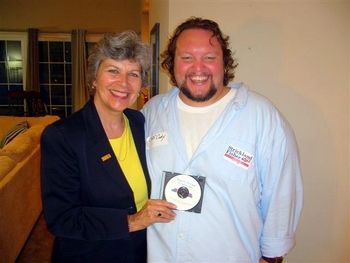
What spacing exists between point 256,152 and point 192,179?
272 mm

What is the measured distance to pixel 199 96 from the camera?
124 centimetres

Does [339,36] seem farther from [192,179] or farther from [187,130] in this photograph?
[192,179]

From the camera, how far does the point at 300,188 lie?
1241mm

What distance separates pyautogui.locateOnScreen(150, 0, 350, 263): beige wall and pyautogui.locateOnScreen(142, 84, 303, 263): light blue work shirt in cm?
54

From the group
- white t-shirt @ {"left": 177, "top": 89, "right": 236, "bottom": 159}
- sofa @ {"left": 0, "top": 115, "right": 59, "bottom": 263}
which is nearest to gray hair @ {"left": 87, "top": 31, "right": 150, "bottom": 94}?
white t-shirt @ {"left": 177, "top": 89, "right": 236, "bottom": 159}

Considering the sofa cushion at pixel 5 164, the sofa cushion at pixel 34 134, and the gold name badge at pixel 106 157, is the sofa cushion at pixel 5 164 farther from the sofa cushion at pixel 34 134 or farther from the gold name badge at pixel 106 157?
the gold name badge at pixel 106 157

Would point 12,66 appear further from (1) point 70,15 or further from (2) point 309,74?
(2) point 309,74

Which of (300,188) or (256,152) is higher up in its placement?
(256,152)

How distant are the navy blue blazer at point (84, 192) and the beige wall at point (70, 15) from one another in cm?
555

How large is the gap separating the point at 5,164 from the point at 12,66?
4864 mm

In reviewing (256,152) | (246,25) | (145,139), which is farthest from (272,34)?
(145,139)

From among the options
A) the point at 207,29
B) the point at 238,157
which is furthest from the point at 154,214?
the point at 207,29

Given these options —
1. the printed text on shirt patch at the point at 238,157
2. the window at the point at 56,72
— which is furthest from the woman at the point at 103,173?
the window at the point at 56,72

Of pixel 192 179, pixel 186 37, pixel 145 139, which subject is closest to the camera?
pixel 192 179
